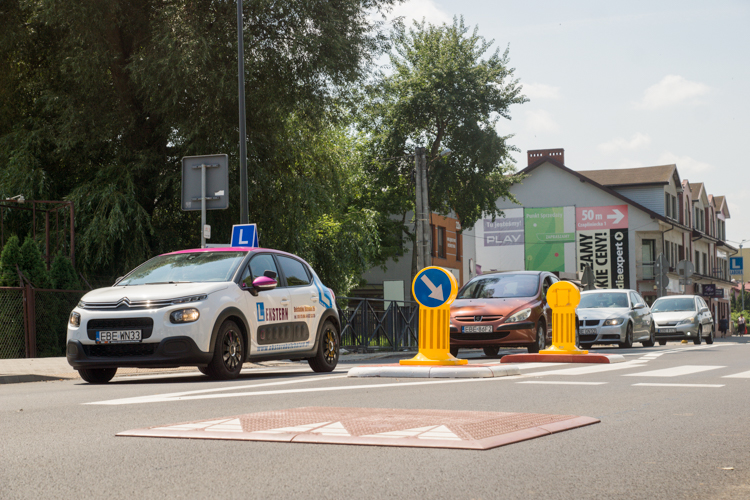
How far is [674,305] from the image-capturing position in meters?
32.0

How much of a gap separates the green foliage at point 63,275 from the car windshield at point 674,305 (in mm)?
20275

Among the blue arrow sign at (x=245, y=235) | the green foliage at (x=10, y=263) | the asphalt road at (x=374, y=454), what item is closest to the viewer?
the asphalt road at (x=374, y=454)

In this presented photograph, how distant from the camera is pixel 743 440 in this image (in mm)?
→ 6086

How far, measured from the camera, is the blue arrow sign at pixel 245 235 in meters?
17.4

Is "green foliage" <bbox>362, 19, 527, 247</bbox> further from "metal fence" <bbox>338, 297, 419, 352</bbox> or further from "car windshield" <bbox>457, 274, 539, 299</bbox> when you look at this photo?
"car windshield" <bbox>457, 274, 539, 299</bbox>

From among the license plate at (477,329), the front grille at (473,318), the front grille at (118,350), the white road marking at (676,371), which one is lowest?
the white road marking at (676,371)

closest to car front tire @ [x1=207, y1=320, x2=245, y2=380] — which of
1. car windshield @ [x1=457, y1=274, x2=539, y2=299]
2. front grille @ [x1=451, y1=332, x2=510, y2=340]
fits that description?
front grille @ [x1=451, y1=332, x2=510, y2=340]

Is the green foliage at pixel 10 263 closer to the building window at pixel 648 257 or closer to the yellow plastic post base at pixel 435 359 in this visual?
the yellow plastic post base at pixel 435 359

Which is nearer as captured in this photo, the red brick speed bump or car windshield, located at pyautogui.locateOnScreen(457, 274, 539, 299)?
the red brick speed bump

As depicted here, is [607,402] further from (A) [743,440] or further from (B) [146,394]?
(B) [146,394]

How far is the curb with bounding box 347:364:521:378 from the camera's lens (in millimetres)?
11141

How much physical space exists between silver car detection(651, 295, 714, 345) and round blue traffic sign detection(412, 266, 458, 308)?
853 inches

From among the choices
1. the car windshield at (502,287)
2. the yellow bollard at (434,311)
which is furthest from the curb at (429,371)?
the car windshield at (502,287)

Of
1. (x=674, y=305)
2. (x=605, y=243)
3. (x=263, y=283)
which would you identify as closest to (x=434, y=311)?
(x=263, y=283)
